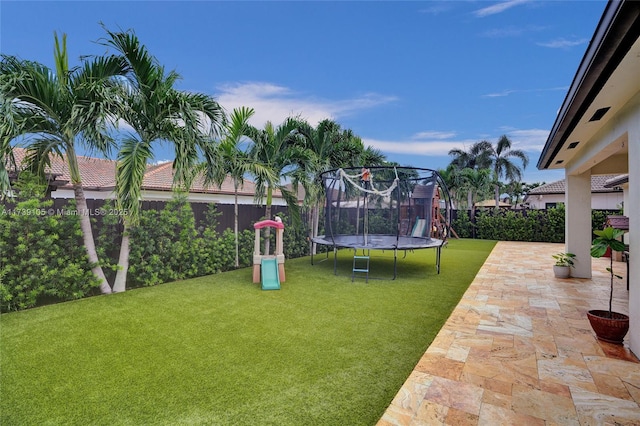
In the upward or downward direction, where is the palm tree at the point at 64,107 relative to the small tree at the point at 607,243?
upward

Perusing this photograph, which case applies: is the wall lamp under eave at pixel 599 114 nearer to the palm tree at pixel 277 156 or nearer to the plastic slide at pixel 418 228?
the palm tree at pixel 277 156

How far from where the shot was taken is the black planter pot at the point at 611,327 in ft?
10.8

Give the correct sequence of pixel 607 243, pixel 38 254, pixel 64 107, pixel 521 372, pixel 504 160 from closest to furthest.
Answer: pixel 521 372 → pixel 607 243 → pixel 38 254 → pixel 64 107 → pixel 504 160

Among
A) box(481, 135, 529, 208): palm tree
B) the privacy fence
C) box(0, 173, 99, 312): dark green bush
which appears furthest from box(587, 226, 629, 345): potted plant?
box(481, 135, 529, 208): palm tree

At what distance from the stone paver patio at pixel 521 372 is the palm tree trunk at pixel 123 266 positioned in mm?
5145

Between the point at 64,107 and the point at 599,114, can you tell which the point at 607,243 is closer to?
the point at 599,114

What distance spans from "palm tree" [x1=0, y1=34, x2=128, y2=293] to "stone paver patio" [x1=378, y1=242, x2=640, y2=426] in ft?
17.7

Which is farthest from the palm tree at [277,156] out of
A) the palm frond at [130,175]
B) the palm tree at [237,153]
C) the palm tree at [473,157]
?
the palm tree at [473,157]

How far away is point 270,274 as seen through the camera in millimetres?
6109

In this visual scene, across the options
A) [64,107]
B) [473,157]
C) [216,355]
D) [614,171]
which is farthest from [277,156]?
[473,157]

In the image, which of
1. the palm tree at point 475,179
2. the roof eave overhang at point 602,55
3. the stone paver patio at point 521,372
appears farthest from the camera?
the palm tree at point 475,179

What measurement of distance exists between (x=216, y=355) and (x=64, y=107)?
14.9 ft

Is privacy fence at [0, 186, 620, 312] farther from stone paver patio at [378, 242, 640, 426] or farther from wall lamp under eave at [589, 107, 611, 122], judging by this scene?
wall lamp under eave at [589, 107, 611, 122]

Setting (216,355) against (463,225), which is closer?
(216,355)
